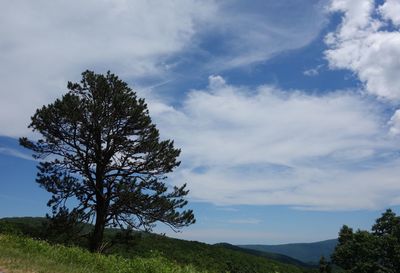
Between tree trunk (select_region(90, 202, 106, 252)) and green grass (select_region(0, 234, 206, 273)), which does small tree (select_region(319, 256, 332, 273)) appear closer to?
tree trunk (select_region(90, 202, 106, 252))

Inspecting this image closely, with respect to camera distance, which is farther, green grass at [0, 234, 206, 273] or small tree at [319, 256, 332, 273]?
small tree at [319, 256, 332, 273]

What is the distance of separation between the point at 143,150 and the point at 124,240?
Answer: 217 inches

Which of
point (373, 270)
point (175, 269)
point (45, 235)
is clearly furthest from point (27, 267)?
point (373, 270)

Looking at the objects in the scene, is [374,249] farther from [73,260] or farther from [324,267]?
[73,260]

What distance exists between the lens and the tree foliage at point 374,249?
47875mm

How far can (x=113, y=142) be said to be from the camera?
80.4 ft

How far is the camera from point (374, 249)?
48.9 meters

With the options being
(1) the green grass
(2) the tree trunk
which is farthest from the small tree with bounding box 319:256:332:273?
(1) the green grass

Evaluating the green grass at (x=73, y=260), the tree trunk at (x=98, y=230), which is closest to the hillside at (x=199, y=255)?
the tree trunk at (x=98, y=230)

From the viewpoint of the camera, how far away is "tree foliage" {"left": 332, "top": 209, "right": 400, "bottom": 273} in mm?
47875

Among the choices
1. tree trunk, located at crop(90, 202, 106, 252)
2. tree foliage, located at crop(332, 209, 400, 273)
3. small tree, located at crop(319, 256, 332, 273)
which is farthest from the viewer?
small tree, located at crop(319, 256, 332, 273)

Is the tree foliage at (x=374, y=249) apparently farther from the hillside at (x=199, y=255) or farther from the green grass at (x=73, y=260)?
the green grass at (x=73, y=260)

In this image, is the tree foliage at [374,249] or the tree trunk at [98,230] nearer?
the tree trunk at [98,230]

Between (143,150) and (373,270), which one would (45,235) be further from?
(373,270)
